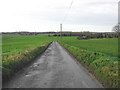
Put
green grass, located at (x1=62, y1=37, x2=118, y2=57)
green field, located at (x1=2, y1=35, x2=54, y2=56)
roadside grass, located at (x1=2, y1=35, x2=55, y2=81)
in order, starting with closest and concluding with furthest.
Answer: roadside grass, located at (x1=2, y1=35, x2=55, y2=81)
green grass, located at (x1=62, y1=37, x2=118, y2=57)
green field, located at (x1=2, y1=35, x2=54, y2=56)

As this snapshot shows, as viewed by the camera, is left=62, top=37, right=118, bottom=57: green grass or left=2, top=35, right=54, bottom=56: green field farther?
left=2, top=35, right=54, bottom=56: green field

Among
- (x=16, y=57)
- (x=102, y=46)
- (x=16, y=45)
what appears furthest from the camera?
(x=16, y=45)

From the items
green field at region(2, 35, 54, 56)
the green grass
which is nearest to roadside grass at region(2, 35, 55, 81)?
green field at region(2, 35, 54, 56)

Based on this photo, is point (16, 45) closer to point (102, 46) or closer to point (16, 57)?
point (102, 46)

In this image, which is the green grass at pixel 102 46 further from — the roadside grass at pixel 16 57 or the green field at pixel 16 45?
the green field at pixel 16 45

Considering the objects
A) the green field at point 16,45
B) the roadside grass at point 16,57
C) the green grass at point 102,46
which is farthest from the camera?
the green field at point 16,45

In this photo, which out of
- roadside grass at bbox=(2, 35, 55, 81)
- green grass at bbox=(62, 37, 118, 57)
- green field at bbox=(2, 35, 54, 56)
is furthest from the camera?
green field at bbox=(2, 35, 54, 56)

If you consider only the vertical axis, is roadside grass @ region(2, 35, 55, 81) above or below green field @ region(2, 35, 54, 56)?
above

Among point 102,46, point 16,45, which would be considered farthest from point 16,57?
point 16,45

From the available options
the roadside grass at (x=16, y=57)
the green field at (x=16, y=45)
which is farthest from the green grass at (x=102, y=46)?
the green field at (x=16, y=45)

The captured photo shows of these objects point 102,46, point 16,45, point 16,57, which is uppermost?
point 16,57

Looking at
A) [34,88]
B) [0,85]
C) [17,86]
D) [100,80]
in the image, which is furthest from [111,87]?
[0,85]

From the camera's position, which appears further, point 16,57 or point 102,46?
point 102,46

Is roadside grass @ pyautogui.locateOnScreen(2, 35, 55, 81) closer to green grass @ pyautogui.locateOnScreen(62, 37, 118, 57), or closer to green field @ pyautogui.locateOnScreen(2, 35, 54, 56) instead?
green field @ pyautogui.locateOnScreen(2, 35, 54, 56)
